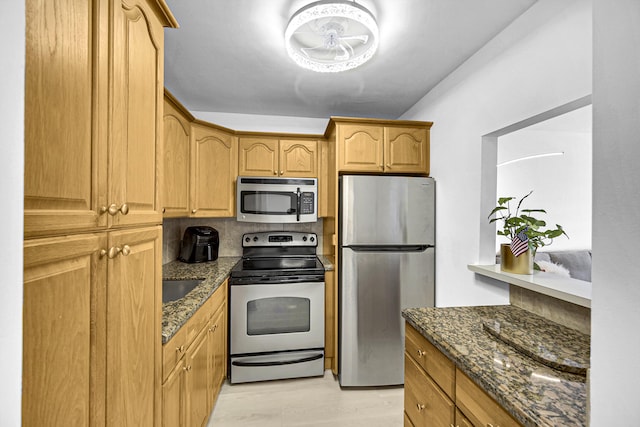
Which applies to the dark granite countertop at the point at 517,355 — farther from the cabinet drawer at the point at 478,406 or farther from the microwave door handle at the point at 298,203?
the microwave door handle at the point at 298,203

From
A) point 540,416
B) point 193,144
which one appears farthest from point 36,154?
point 193,144

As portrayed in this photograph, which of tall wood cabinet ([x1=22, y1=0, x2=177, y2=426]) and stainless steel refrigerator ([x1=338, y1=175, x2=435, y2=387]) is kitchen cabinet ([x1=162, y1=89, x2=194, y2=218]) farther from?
stainless steel refrigerator ([x1=338, y1=175, x2=435, y2=387])

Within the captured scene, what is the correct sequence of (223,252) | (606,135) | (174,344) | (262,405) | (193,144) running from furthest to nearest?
(223,252) < (193,144) < (262,405) < (174,344) < (606,135)

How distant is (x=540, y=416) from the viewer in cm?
66

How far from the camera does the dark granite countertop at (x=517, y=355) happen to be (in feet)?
2.29

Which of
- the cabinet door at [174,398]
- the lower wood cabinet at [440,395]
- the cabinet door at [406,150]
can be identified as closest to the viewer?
the lower wood cabinet at [440,395]

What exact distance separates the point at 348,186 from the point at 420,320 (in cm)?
122

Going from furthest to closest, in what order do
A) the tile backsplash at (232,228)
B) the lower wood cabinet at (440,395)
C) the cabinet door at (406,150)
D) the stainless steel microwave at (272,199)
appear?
the tile backsplash at (232,228) → the stainless steel microwave at (272,199) → the cabinet door at (406,150) → the lower wood cabinet at (440,395)

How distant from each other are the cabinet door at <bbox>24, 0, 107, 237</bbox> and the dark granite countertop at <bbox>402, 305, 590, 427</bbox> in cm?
117

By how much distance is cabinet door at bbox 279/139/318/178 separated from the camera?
9.10 ft

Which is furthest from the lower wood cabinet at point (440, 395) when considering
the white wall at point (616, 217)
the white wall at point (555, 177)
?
the white wall at point (555, 177)

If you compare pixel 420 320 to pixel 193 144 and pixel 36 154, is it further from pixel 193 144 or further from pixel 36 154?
pixel 193 144

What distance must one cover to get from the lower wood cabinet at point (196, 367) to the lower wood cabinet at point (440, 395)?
107 centimetres

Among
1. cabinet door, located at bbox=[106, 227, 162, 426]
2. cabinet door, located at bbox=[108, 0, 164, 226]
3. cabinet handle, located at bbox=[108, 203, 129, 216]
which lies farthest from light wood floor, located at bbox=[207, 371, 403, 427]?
cabinet handle, located at bbox=[108, 203, 129, 216]
